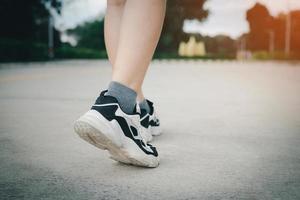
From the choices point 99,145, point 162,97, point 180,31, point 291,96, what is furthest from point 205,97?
point 180,31

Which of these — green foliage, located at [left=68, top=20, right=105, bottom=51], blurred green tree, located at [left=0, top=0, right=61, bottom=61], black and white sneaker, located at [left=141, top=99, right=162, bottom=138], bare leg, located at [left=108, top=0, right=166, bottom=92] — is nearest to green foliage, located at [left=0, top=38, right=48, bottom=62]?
blurred green tree, located at [left=0, top=0, right=61, bottom=61]

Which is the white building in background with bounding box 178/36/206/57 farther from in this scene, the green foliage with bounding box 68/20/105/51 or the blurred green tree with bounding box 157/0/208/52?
the green foliage with bounding box 68/20/105/51

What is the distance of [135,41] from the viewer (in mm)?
1632

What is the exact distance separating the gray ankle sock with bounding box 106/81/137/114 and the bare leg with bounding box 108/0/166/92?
21mm

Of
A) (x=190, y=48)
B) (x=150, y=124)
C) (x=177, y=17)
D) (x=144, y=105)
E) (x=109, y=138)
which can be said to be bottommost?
(x=190, y=48)

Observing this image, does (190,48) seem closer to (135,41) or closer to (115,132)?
(135,41)

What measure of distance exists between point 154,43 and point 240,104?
207 cm

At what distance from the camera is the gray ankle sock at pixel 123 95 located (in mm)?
1554

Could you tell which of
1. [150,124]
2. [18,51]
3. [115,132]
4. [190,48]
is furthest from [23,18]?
[190,48]

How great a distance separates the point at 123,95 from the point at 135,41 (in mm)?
212

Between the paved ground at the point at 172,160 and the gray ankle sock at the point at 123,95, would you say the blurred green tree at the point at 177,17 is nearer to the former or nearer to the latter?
the paved ground at the point at 172,160

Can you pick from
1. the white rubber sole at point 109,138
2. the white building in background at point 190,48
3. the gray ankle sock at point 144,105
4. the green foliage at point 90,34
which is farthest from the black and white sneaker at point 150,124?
the green foliage at point 90,34

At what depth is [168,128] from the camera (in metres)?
2.43

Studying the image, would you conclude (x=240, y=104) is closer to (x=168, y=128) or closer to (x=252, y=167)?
(x=168, y=128)
